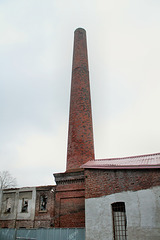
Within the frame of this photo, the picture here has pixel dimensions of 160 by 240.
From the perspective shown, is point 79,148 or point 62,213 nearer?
point 62,213

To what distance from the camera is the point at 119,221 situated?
8.38 m

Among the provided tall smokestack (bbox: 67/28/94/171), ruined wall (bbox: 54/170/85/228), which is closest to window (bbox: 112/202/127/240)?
ruined wall (bbox: 54/170/85/228)

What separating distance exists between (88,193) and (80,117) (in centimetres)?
520

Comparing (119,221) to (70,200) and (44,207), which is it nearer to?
(70,200)

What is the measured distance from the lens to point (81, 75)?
1452 centimetres

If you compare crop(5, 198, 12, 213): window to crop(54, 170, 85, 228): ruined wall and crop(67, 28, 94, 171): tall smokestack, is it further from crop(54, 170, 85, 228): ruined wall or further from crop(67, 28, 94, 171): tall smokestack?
crop(67, 28, 94, 171): tall smokestack

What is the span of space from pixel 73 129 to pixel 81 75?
3.92 meters

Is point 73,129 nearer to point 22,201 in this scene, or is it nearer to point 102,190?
point 102,190

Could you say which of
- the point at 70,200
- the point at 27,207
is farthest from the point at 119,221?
the point at 27,207

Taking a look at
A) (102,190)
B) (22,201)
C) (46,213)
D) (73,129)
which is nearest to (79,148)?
(73,129)

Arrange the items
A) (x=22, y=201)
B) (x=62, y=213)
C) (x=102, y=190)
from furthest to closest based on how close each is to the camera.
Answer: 1. (x=22, y=201)
2. (x=62, y=213)
3. (x=102, y=190)

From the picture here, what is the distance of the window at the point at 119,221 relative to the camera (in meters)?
8.02

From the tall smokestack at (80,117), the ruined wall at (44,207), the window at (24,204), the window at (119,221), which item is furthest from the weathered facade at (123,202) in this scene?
the window at (24,204)

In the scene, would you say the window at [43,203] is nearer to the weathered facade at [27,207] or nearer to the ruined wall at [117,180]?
the weathered facade at [27,207]
